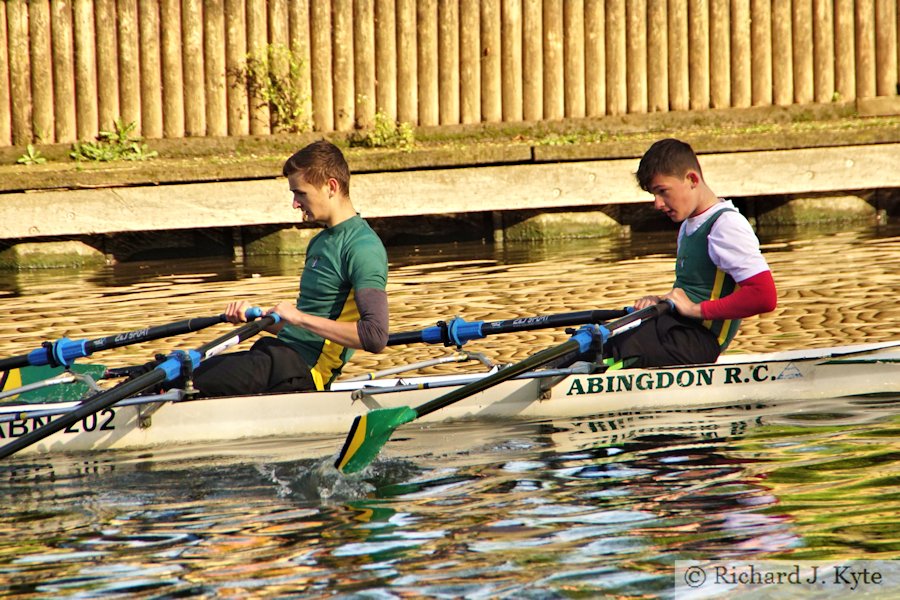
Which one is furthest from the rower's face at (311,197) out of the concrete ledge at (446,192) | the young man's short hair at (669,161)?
the concrete ledge at (446,192)

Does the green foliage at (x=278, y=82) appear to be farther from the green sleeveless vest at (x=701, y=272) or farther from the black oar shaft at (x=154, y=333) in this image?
the green sleeveless vest at (x=701, y=272)

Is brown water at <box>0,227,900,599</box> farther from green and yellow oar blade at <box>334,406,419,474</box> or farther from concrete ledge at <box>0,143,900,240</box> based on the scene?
concrete ledge at <box>0,143,900,240</box>

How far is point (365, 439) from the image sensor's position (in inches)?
246

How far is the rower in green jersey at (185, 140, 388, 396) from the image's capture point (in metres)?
6.57

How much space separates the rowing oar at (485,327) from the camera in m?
7.38

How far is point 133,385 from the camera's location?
6496 millimetres

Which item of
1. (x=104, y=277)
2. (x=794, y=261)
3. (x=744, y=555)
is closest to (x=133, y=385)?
(x=744, y=555)

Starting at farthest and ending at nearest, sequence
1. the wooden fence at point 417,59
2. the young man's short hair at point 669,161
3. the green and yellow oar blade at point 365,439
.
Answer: the wooden fence at point 417,59, the young man's short hair at point 669,161, the green and yellow oar blade at point 365,439

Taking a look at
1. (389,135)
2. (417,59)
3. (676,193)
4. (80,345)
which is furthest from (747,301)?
(417,59)

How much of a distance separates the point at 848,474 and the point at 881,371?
6.29ft

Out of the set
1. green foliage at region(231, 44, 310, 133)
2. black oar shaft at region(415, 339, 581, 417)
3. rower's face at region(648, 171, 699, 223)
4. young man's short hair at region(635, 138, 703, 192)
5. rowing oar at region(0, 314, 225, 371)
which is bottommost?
black oar shaft at region(415, 339, 581, 417)

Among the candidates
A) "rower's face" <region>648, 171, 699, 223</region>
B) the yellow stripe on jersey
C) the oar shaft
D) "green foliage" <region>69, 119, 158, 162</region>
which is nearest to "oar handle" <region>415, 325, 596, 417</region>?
the yellow stripe on jersey

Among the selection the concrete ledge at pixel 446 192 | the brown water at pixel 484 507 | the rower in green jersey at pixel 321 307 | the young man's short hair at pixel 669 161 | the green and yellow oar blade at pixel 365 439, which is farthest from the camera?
the concrete ledge at pixel 446 192

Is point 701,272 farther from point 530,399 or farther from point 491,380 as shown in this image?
point 491,380
